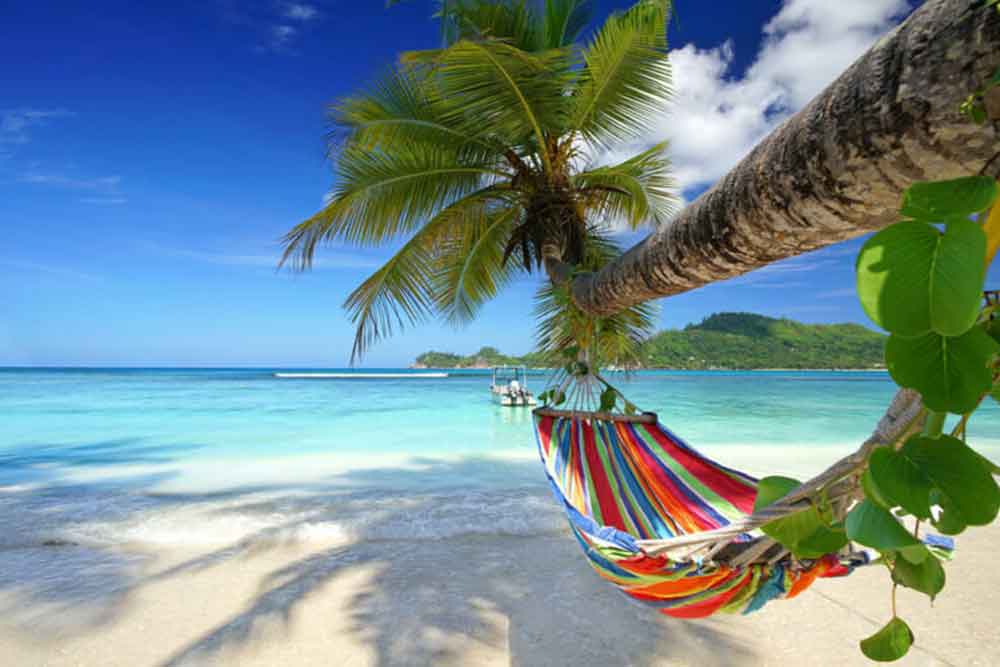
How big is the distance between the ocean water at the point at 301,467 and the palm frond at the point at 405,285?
124cm

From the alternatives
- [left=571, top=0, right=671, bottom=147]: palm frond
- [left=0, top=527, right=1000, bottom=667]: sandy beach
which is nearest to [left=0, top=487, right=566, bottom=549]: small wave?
[left=0, top=527, right=1000, bottom=667]: sandy beach

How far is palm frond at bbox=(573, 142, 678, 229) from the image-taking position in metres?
3.50

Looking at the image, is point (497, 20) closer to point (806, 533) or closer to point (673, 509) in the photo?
point (673, 509)

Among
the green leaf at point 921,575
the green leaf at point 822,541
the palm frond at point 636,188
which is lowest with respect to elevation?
the green leaf at point 921,575

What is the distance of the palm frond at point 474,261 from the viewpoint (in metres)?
3.53

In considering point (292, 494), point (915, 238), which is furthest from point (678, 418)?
point (915, 238)

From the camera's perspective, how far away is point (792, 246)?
0.85 m

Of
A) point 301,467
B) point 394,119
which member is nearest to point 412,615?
point 394,119

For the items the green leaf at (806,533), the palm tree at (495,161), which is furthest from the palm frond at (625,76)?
the green leaf at (806,533)

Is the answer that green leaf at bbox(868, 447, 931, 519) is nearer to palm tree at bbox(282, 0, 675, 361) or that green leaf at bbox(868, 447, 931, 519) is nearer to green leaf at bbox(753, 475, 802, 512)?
green leaf at bbox(753, 475, 802, 512)

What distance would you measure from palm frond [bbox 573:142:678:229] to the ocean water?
4.23 feet

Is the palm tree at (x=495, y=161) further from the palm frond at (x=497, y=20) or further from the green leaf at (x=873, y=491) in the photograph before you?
the green leaf at (x=873, y=491)

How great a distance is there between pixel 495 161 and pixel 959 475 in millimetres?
3326

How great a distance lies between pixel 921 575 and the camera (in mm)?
275
